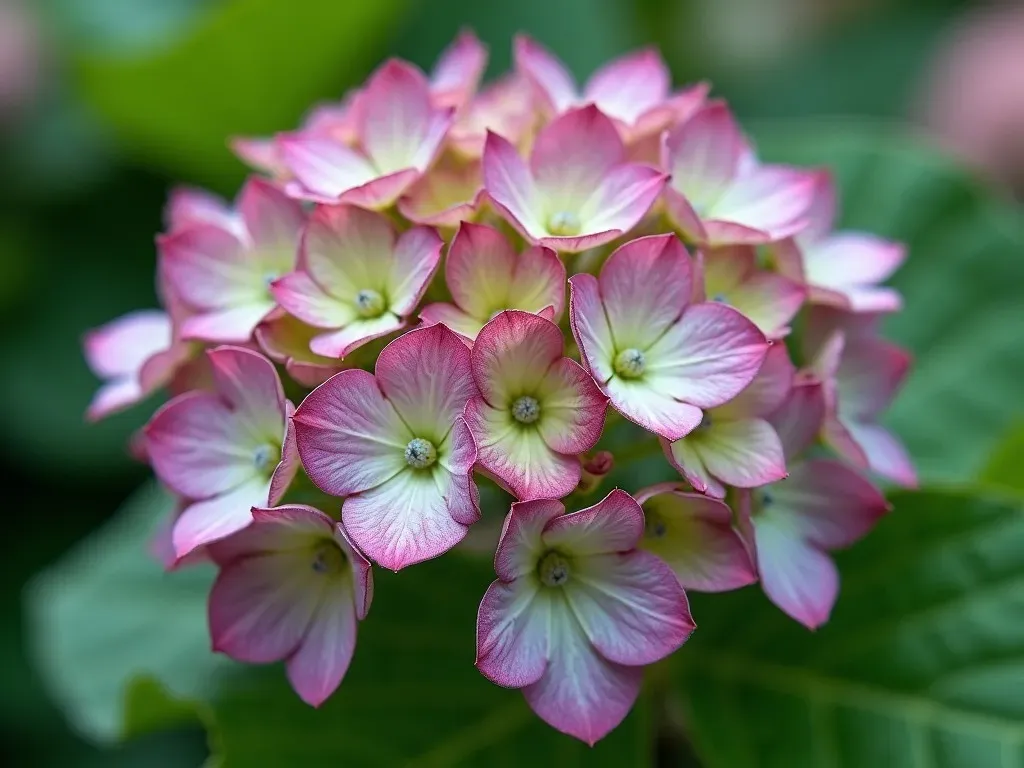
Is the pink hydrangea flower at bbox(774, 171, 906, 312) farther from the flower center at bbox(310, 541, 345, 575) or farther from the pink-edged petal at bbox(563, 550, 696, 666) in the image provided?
the flower center at bbox(310, 541, 345, 575)

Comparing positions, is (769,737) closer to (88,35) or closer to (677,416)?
(677,416)

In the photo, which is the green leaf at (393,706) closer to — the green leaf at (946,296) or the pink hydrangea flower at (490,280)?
the pink hydrangea flower at (490,280)

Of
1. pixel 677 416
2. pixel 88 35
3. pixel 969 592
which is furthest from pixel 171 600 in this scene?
pixel 88 35

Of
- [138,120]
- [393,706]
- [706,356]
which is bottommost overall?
[393,706]

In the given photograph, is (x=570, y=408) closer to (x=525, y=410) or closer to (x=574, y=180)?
(x=525, y=410)

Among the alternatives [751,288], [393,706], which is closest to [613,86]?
[751,288]

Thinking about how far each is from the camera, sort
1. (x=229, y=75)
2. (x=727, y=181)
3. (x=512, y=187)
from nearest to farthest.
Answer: (x=512, y=187) → (x=727, y=181) → (x=229, y=75)

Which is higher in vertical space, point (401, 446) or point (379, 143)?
point (379, 143)
